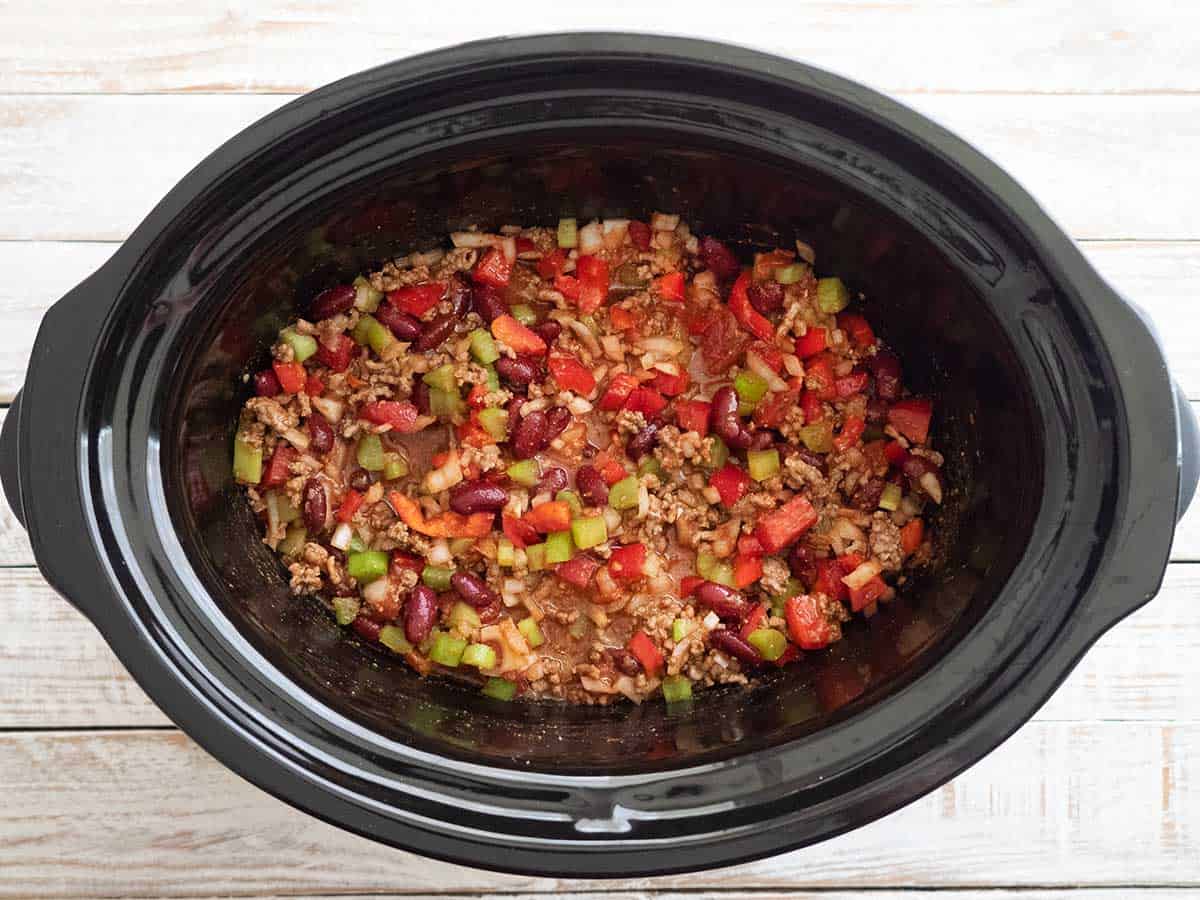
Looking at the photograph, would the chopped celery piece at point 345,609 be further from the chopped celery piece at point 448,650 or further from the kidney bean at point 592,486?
the kidney bean at point 592,486

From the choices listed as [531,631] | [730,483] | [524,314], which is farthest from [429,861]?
[524,314]

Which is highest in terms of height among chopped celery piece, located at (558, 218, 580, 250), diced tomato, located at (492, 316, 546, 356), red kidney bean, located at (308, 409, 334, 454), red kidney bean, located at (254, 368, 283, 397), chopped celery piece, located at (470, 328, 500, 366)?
chopped celery piece, located at (558, 218, 580, 250)

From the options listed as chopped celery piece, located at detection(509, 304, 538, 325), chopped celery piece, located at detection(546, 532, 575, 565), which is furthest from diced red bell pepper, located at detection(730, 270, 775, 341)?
chopped celery piece, located at detection(546, 532, 575, 565)

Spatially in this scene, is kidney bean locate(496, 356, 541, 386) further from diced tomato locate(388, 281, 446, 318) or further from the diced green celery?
the diced green celery

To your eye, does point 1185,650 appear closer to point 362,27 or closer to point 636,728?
point 636,728

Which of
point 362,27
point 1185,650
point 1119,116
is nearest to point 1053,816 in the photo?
point 1185,650

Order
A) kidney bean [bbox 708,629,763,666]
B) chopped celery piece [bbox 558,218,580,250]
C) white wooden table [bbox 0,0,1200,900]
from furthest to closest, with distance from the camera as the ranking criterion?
white wooden table [bbox 0,0,1200,900]
chopped celery piece [bbox 558,218,580,250]
kidney bean [bbox 708,629,763,666]

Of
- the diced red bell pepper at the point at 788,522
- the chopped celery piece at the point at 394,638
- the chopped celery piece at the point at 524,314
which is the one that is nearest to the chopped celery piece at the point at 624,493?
the diced red bell pepper at the point at 788,522
